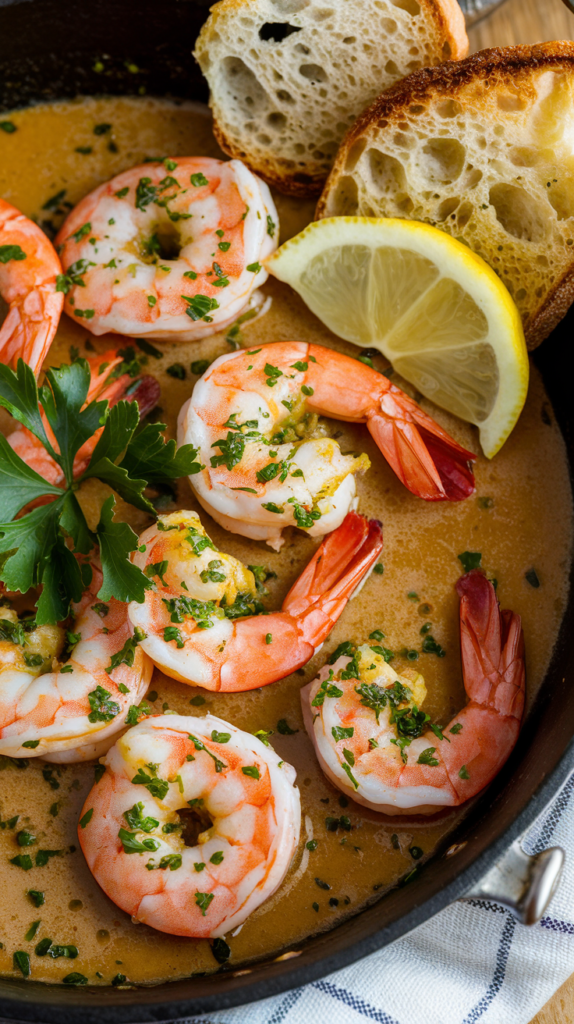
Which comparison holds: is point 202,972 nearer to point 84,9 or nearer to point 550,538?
point 550,538

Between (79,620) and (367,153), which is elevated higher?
(367,153)

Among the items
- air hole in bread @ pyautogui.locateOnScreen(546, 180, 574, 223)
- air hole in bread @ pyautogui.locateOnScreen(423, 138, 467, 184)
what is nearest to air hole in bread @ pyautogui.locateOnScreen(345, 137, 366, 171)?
air hole in bread @ pyautogui.locateOnScreen(423, 138, 467, 184)

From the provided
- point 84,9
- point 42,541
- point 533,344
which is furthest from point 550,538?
point 84,9

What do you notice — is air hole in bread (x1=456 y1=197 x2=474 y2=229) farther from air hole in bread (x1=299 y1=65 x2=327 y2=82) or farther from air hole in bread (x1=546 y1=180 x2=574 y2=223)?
air hole in bread (x1=299 y1=65 x2=327 y2=82)

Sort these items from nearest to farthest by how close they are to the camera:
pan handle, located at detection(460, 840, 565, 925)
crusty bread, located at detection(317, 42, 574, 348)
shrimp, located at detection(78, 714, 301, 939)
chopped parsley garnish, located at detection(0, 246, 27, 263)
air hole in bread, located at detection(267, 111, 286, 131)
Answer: pan handle, located at detection(460, 840, 565, 925), shrimp, located at detection(78, 714, 301, 939), crusty bread, located at detection(317, 42, 574, 348), chopped parsley garnish, located at detection(0, 246, 27, 263), air hole in bread, located at detection(267, 111, 286, 131)

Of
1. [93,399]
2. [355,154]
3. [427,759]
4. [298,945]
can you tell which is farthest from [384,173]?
[298,945]

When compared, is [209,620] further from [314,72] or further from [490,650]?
[314,72]
